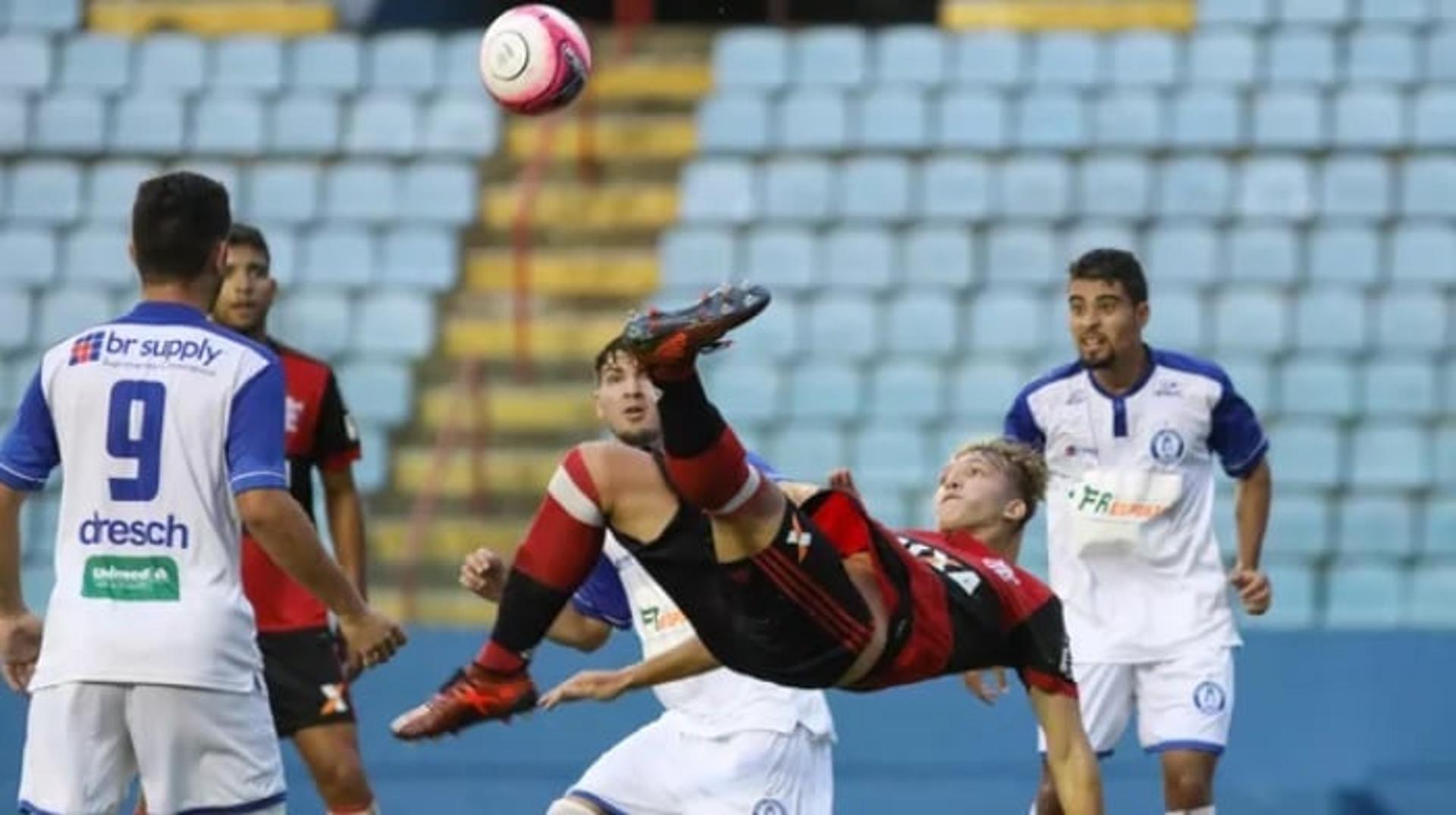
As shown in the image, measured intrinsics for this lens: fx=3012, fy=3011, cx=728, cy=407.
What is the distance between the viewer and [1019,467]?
24.5 feet

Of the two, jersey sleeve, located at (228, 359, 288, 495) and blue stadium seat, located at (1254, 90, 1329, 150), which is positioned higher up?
blue stadium seat, located at (1254, 90, 1329, 150)

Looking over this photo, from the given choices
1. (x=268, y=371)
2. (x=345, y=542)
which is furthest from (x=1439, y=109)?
(x=268, y=371)

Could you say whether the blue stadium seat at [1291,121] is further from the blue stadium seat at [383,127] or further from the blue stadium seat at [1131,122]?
the blue stadium seat at [383,127]

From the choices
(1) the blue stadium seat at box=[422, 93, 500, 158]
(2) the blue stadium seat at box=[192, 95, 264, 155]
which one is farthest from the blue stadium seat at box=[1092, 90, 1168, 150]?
(2) the blue stadium seat at box=[192, 95, 264, 155]

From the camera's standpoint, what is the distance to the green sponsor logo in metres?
6.02

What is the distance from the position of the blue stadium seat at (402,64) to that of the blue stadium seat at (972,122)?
104 inches

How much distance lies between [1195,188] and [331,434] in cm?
629

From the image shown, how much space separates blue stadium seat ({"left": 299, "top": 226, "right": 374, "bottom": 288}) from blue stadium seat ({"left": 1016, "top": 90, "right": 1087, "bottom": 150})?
10.3ft

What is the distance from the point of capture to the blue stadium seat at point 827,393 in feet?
43.2

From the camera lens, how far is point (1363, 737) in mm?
10633

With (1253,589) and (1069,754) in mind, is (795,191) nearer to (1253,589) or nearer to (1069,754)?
(1253,589)

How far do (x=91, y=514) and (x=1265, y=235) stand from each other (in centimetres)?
847

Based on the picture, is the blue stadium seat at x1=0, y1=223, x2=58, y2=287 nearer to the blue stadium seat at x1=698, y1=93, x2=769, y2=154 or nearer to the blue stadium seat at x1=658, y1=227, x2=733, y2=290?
the blue stadium seat at x1=658, y1=227, x2=733, y2=290

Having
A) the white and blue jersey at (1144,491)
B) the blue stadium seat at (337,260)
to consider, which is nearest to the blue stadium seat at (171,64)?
the blue stadium seat at (337,260)
